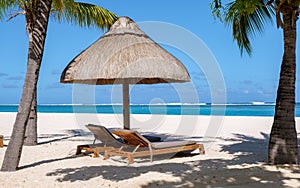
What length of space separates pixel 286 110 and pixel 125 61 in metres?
3.06

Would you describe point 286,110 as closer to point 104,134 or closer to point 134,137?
point 134,137

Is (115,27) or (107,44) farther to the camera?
(115,27)

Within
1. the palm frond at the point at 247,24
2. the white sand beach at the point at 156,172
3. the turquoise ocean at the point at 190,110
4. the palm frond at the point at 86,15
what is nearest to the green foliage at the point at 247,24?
the palm frond at the point at 247,24

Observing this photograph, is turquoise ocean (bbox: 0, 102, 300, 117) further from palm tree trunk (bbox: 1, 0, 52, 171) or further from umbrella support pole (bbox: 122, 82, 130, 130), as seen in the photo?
→ palm tree trunk (bbox: 1, 0, 52, 171)

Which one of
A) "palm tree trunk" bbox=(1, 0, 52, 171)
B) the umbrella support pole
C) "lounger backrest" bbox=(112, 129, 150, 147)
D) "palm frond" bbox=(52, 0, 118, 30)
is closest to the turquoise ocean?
"palm frond" bbox=(52, 0, 118, 30)

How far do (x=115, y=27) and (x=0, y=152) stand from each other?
3.77 meters

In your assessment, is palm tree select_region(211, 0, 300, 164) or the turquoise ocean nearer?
palm tree select_region(211, 0, 300, 164)

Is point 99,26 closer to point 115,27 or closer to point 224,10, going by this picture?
point 115,27

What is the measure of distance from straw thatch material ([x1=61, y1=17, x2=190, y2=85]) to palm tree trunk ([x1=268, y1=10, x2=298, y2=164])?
215 centimetres

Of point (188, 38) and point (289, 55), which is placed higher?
point (188, 38)

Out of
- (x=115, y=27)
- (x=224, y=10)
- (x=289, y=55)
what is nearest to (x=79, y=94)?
(x=115, y=27)

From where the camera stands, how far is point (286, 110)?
5809 mm

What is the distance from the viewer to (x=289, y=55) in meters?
5.85

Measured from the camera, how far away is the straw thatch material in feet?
22.4
